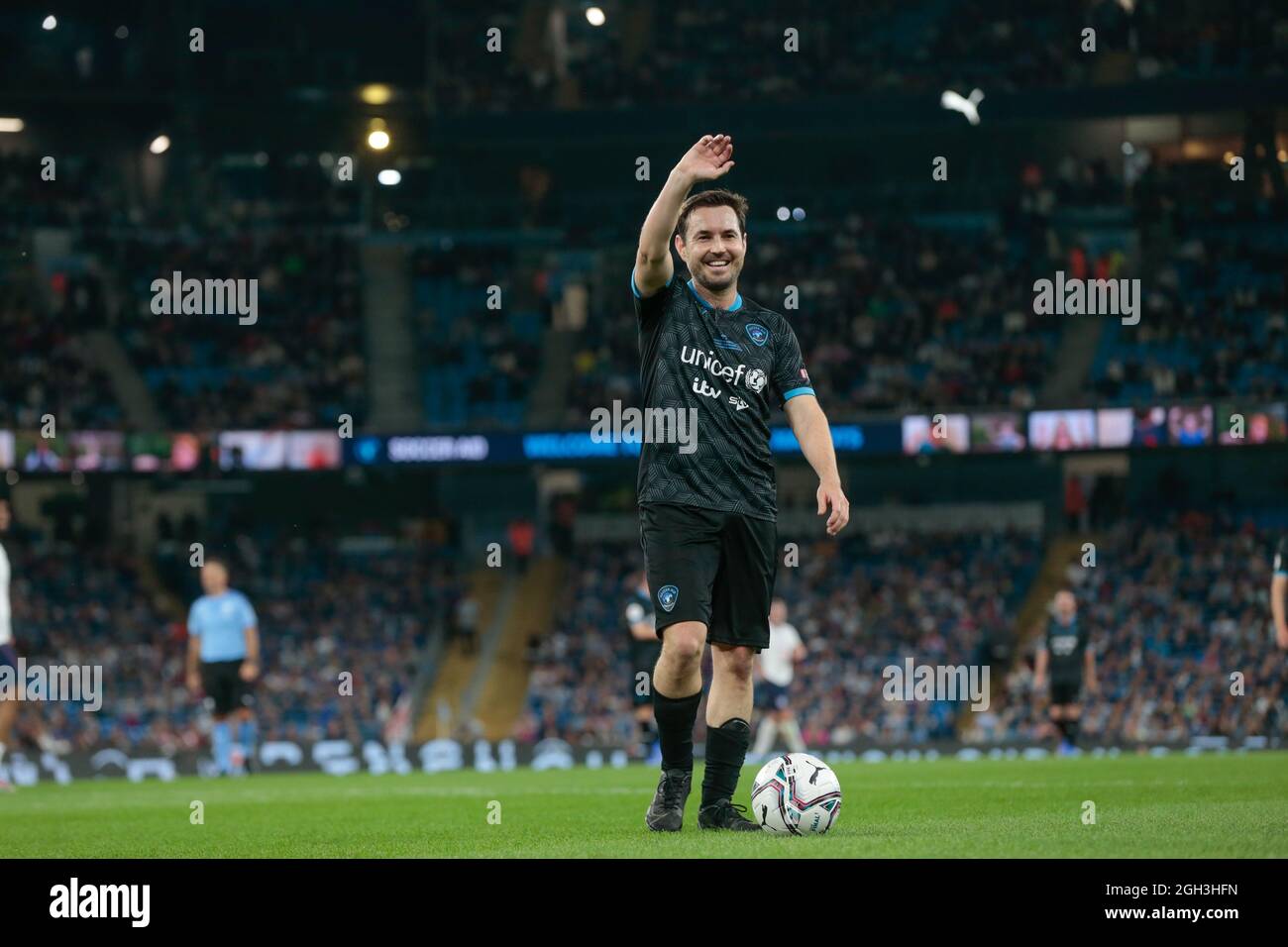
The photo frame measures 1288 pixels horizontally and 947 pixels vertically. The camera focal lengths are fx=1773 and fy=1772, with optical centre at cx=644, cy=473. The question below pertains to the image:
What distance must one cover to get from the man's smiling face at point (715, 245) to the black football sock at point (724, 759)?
199 centimetres

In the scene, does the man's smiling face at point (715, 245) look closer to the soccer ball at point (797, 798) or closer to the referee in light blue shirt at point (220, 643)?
the soccer ball at point (797, 798)

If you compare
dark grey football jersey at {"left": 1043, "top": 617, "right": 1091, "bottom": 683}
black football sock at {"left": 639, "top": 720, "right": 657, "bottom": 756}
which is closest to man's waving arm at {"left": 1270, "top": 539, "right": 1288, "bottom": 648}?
dark grey football jersey at {"left": 1043, "top": 617, "right": 1091, "bottom": 683}

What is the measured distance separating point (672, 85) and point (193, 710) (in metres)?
17.6

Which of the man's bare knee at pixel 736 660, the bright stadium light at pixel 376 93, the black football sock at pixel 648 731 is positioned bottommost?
the black football sock at pixel 648 731

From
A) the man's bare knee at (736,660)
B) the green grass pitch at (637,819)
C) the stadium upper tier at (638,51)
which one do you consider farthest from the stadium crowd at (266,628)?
the man's bare knee at (736,660)

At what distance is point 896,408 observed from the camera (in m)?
33.3

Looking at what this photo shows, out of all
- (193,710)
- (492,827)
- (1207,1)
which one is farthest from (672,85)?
(492,827)

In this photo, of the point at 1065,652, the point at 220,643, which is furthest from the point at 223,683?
the point at 1065,652

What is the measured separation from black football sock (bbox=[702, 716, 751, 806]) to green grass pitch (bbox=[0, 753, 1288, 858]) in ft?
1.20

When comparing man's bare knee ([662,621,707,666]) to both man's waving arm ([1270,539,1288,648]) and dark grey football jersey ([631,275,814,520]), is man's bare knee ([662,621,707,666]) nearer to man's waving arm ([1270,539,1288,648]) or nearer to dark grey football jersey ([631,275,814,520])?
dark grey football jersey ([631,275,814,520])

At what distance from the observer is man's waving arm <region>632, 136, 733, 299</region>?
23.8 feet

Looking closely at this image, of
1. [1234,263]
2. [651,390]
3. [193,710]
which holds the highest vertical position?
[1234,263]

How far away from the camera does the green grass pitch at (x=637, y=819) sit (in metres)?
6.92

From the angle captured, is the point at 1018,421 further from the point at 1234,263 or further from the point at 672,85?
the point at 672,85
